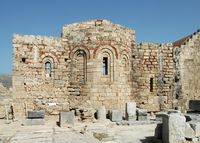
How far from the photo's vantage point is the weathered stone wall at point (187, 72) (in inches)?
725

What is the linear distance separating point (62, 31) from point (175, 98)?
8.65m

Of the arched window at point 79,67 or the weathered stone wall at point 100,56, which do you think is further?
the arched window at point 79,67

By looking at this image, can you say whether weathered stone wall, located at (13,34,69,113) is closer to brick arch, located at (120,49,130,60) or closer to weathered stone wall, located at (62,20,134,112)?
weathered stone wall, located at (62,20,134,112)

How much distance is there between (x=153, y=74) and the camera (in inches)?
697

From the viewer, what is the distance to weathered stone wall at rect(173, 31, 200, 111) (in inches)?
725

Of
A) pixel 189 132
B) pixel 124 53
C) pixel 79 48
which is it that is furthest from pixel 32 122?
pixel 189 132

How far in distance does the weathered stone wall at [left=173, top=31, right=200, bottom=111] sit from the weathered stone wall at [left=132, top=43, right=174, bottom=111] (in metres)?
0.54

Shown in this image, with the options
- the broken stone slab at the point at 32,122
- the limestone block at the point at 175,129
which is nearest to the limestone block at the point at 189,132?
the limestone block at the point at 175,129

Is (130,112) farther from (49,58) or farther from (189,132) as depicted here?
(189,132)

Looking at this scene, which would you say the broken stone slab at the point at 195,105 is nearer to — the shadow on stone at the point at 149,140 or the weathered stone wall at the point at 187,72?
the shadow on stone at the point at 149,140

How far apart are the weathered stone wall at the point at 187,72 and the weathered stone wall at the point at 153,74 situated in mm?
539

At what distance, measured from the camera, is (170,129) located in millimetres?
7699

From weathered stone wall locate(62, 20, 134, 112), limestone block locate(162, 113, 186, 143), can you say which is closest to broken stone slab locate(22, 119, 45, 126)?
weathered stone wall locate(62, 20, 134, 112)

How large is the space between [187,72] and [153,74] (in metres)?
2.70
